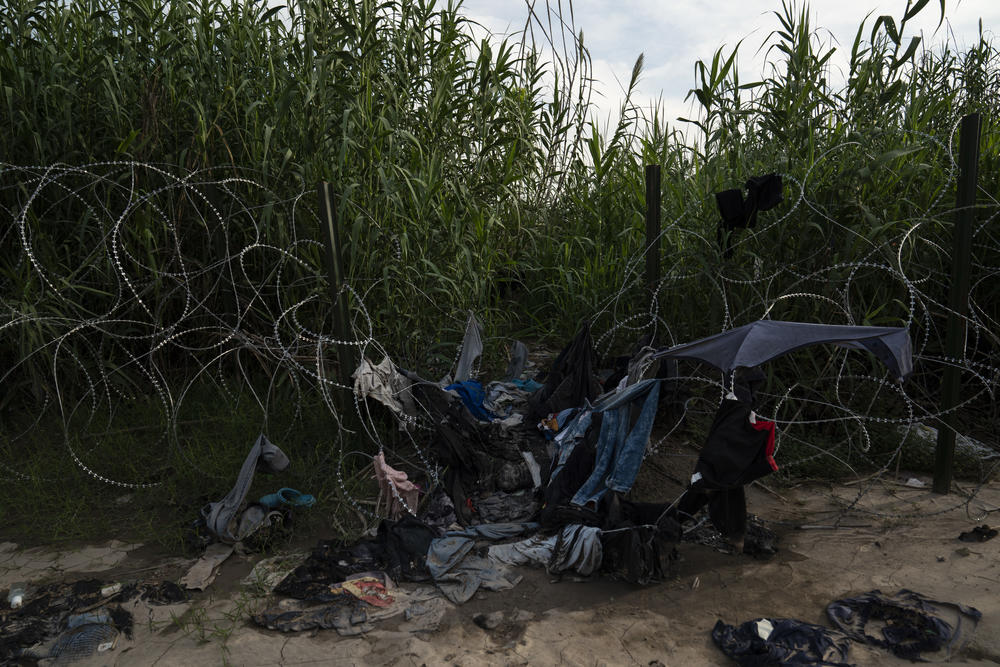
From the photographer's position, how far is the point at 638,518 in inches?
112

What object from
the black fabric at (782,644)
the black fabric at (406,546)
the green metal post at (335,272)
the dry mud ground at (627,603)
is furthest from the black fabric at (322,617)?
the green metal post at (335,272)

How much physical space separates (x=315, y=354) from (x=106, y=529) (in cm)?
139

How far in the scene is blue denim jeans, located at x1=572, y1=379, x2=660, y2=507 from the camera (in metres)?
2.95

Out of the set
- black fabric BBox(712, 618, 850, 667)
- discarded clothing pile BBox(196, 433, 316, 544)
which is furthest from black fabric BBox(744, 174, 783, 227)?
discarded clothing pile BBox(196, 433, 316, 544)

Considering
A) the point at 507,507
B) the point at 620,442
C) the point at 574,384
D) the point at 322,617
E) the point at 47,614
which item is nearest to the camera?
the point at 322,617

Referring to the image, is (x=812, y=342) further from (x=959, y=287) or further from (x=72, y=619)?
(x=72, y=619)

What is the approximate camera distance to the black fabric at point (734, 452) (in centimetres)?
250

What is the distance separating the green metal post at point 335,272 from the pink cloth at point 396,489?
2.13 feet

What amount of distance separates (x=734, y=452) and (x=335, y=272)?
2.10 m

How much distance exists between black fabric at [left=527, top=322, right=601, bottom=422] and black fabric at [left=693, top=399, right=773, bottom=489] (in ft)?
3.66

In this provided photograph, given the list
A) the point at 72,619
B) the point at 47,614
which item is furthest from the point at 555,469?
the point at 47,614

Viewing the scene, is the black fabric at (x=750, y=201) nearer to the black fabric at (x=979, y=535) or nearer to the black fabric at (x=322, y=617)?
the black fabric at (x=979, y=535)

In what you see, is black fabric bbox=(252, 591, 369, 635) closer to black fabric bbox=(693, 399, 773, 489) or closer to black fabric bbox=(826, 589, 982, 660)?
black fabric bbox=(693, 399, 773, 489)

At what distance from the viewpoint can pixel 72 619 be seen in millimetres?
2492
